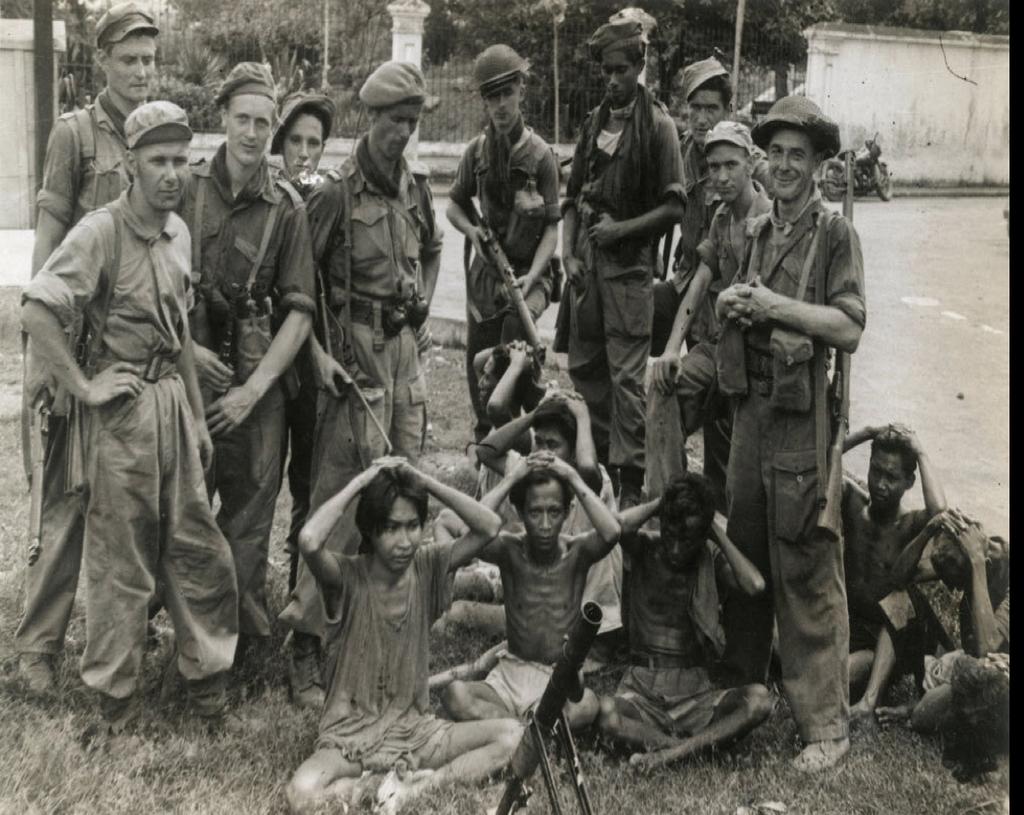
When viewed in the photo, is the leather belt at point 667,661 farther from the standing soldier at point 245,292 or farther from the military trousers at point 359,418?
the standing soldier at point 245,292

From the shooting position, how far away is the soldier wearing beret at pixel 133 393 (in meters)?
4.62

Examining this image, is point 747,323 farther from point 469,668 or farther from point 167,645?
point 167,645

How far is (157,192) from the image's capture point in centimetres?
470


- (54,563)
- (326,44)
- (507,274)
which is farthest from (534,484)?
(326,44)

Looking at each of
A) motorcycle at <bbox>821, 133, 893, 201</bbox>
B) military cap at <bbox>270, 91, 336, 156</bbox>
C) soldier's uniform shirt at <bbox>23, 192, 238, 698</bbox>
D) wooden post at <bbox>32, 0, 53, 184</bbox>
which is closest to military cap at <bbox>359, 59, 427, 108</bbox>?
soldier's uniform shirt at <bbox>23, 192, 238, 698</bbox>

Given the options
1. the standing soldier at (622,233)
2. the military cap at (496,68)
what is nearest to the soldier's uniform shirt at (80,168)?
the military cap at (496,68)

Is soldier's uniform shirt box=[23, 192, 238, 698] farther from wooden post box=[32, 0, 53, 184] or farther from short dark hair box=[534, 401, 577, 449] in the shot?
wooden post box=[32, 0, 53, 184]

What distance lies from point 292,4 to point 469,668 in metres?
16.0

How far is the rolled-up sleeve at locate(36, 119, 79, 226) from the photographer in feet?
17.5

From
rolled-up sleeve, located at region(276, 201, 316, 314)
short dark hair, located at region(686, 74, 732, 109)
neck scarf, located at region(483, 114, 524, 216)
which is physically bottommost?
rolled-up sleeve, located at region(276, 201, 316, 314)

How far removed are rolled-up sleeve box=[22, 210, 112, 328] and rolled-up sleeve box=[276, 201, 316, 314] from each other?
86 cm

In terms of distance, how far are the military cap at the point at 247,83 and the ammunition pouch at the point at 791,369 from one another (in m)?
2.36

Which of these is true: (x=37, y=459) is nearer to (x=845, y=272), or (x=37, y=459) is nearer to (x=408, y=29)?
(x=845, y=272)

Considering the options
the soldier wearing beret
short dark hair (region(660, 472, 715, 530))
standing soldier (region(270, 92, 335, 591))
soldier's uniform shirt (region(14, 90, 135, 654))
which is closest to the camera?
the soldier wearing beret
